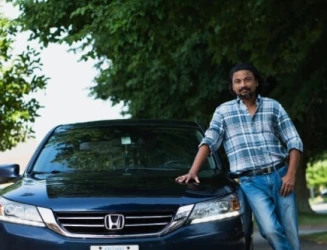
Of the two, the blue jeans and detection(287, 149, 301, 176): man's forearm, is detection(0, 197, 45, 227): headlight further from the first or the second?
detection(287, 149, 301, 176): man's forearm

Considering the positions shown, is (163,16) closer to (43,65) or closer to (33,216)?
(33,216)

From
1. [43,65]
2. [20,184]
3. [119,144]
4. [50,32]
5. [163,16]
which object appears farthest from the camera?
[43,65]

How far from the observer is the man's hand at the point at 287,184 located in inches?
247

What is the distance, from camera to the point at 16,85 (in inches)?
824

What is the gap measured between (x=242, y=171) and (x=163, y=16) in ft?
21.0

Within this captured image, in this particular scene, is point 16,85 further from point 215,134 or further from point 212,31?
point 215,134

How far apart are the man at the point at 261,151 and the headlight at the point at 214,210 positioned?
546 mm

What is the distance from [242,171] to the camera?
21.1ft

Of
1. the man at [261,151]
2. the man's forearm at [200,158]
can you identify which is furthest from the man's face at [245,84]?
the man's forearm at [200,158]

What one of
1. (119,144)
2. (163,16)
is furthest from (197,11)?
(119,144)

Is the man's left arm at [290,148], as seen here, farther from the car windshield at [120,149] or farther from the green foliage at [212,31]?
the green foliage at [212,31]

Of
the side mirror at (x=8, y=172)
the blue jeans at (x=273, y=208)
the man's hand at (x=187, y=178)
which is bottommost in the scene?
the blue jeans at (x=273, y=208)

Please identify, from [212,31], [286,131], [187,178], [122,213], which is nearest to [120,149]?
[187,178]

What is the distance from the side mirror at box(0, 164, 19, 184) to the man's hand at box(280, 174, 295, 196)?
7.00 ft
